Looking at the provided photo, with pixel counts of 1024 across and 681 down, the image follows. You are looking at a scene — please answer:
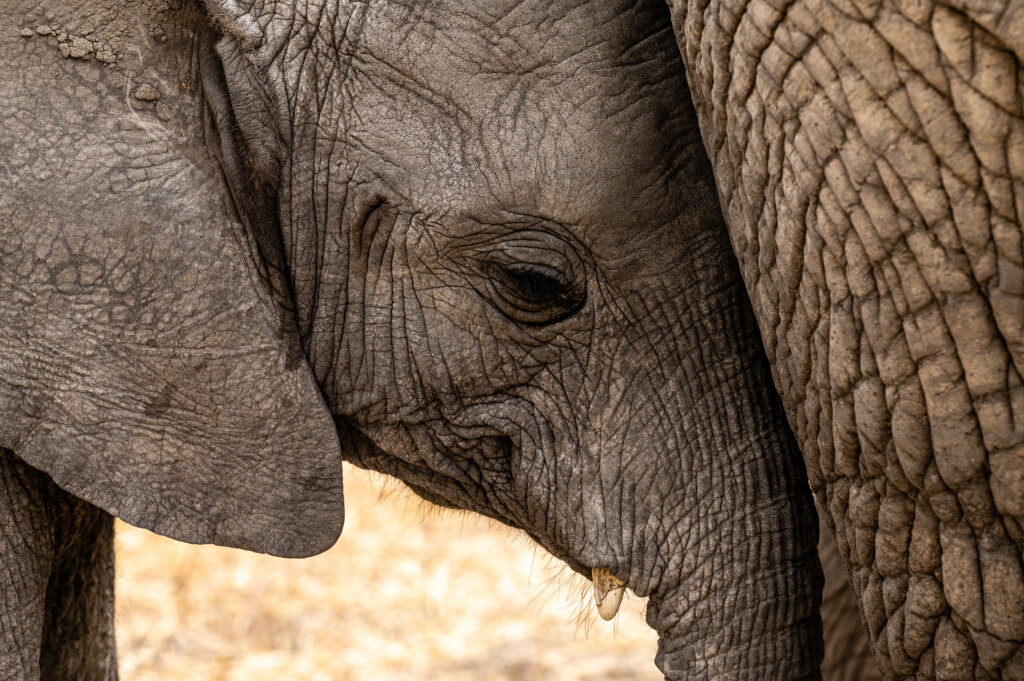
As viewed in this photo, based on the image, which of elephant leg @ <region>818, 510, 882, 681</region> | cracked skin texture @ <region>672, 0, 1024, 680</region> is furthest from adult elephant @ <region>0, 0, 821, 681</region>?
elephant leg @ <region>818, 510, 882, 681</region>

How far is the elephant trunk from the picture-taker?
6.98 feet

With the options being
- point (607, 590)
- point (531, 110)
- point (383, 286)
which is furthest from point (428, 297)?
point (607, 590)

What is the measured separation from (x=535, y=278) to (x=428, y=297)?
0.61 ft

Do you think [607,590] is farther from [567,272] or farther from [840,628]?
[840,628]

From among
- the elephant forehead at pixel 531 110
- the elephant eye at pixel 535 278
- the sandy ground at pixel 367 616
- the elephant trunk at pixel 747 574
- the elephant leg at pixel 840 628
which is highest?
the sandy ground at pixel 367 616

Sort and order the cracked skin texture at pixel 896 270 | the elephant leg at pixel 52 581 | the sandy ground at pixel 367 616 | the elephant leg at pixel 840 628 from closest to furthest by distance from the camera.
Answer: the cracked skin texture at pixel 896 270, the elephant leg at pixel 52 581, the elephant leg at pixel 840 628, the sandy ground at pixel 367 616

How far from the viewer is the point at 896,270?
1763mm

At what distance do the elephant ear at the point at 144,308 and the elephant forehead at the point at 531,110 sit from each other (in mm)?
311

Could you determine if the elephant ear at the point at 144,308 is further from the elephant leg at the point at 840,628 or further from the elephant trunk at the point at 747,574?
the elephant leg at the point at 840,628

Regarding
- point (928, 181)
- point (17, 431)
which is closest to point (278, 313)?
point (17, 431)

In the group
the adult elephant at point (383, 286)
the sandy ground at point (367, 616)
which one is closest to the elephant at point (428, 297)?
the adult elephant at point (383, 286)

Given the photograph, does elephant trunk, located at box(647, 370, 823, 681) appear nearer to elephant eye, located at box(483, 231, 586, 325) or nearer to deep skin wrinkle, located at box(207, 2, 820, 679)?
deep skin wrinkle, located at box(207, 2, 820, 679)

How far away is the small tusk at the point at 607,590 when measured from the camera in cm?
222

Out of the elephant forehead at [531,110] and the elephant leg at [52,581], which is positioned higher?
the elephant forehead at [531,110]
